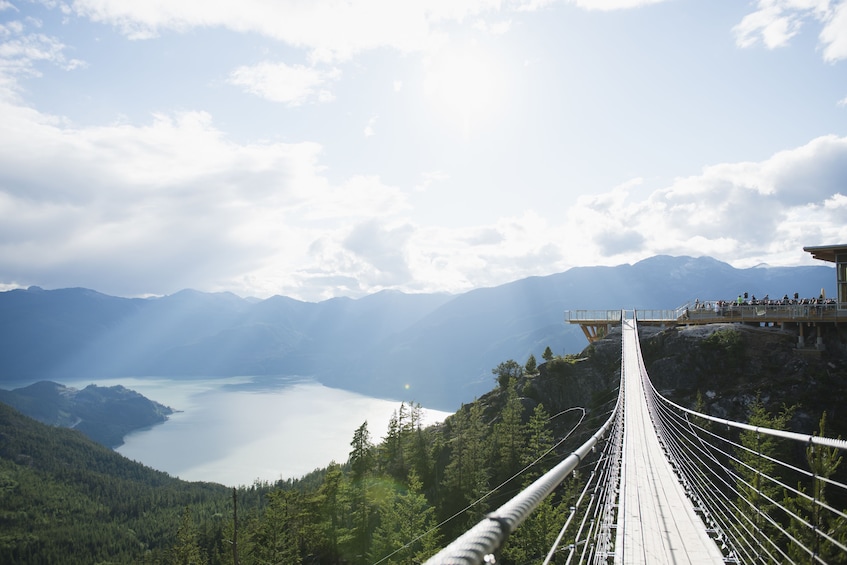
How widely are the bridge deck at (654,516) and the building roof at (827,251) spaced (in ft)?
57.9

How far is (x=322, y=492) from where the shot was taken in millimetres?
36875

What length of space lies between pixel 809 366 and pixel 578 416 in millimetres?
11579

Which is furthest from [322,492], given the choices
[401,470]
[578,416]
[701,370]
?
[701,370]

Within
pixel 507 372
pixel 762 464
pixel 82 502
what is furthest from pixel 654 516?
pixel 82 502

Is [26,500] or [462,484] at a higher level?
[462,484]

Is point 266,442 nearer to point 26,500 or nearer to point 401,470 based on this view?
point 26,500

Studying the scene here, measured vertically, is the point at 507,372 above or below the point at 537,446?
above

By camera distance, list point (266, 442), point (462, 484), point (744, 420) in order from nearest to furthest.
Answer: point (744, 420)
point (462, 484)
point (266, 442)

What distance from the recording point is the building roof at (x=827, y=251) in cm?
2217

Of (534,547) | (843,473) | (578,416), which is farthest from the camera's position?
(578,416)

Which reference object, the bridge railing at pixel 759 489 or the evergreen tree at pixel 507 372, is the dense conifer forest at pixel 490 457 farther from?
the bridge railing at pixel 759 489

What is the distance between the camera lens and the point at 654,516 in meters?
7.34

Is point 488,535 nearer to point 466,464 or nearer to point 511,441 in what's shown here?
point 511,441

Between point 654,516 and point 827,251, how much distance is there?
23265 millimetres
